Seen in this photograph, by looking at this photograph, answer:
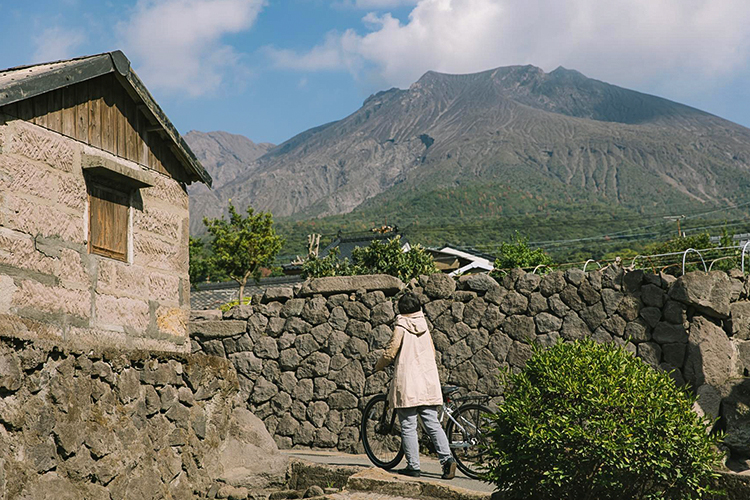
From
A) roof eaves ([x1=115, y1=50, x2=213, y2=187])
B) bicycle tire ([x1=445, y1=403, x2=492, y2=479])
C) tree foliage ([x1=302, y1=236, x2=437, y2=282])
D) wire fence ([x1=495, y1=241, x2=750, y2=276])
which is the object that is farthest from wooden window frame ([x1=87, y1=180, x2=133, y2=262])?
tree foliage ([x1=302, y1=236, x2=437, y2=282])

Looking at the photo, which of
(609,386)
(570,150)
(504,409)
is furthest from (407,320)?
(570,150)

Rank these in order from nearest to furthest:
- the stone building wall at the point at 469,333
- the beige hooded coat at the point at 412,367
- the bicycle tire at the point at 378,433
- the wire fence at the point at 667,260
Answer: the beige hooded coat at the point at 412,367
the bicycle tire at the point at 378,433
the stone building wall at the point at 469,333
the wire fence at the point at 667,260

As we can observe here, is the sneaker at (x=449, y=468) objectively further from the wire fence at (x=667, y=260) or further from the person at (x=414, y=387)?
the wire fence at (x=667, y=260)

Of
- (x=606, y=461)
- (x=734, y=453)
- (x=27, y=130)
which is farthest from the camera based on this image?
(x=734, y=453)

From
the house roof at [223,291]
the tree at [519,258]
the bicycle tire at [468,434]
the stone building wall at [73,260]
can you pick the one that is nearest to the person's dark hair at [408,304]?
the bicycle tire at [468,434]

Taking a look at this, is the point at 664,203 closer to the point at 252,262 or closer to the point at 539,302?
the point at 252,262

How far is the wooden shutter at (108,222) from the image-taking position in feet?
26.1

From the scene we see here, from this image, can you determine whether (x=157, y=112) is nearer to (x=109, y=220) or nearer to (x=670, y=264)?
(x=109, y=220)

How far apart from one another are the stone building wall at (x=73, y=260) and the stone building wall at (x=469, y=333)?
3.23m

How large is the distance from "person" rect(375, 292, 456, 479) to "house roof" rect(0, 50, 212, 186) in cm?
355

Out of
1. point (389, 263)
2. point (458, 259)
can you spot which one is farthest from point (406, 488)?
point (458, 259)

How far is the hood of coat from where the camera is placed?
764cm

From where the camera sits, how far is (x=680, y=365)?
10.1 metres

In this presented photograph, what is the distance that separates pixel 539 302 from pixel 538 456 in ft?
19.5
